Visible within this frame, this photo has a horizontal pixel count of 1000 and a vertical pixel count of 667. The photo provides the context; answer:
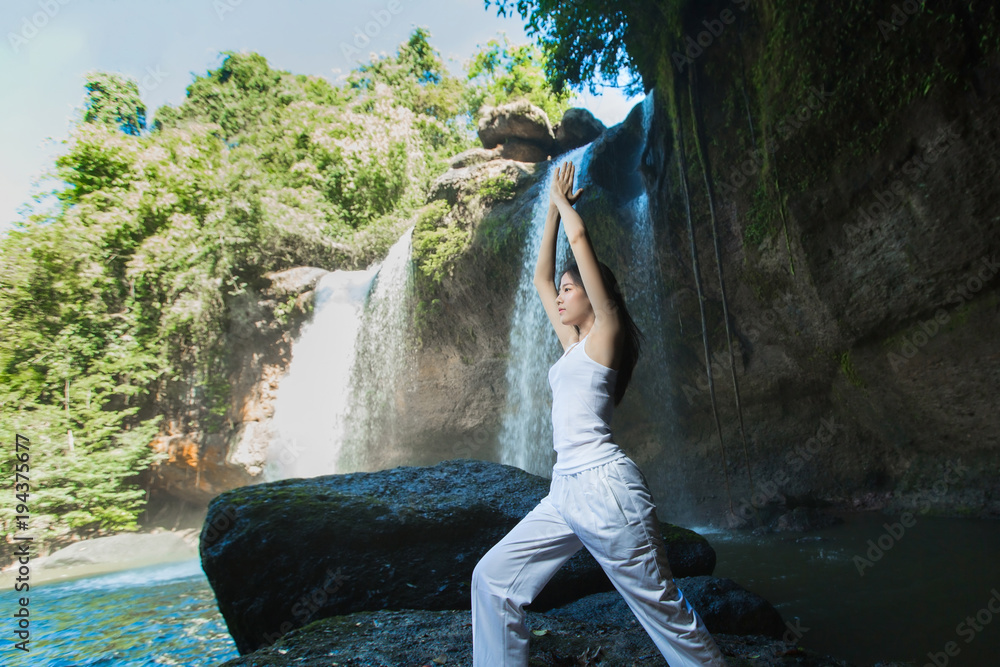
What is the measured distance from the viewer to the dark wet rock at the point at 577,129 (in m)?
14.3

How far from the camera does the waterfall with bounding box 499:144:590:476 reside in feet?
34.9

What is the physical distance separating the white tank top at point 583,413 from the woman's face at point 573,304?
19cm

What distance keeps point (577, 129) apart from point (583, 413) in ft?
45.0

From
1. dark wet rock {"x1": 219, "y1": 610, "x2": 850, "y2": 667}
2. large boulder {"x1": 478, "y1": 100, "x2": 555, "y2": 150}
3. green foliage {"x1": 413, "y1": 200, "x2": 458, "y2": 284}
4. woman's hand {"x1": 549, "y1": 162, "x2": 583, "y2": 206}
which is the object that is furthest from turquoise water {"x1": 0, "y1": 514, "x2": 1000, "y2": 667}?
large boulder {"x1": 478, "y1": 100, "x2": 555, "y2": 150}

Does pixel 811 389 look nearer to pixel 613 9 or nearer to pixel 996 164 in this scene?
pixel 996 164

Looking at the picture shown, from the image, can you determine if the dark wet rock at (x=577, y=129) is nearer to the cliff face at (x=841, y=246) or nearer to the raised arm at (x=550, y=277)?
the cliff face at (x=841, y=246)

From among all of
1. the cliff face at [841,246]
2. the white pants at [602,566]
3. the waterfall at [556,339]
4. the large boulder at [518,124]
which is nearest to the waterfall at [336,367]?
the large boulder at [518,124]

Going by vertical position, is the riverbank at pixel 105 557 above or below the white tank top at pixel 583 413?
below

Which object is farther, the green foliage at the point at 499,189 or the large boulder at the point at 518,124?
the large boulder at the point at 518,124

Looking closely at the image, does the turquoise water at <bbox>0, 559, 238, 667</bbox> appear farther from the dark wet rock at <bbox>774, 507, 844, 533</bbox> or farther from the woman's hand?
the dark wet rock at <bbox>774, 507, 844, 533</bbox>

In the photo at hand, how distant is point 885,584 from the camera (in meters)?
4.86

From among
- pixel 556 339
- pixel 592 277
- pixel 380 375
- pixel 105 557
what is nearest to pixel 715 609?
pixel 592 277

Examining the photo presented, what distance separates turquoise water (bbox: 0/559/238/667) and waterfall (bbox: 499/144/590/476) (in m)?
5.90

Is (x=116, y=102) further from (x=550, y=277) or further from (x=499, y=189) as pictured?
(x=550, y=277)
